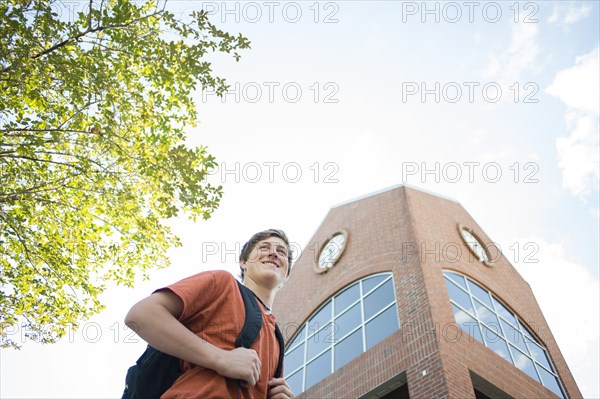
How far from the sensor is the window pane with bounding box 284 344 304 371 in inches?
491

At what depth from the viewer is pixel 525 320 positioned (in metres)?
12.8

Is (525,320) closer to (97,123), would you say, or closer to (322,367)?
(322,367)

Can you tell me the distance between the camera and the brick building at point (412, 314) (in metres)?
8.80

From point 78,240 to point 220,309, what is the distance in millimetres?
6147

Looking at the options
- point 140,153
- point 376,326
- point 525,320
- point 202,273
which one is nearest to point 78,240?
point 140,153

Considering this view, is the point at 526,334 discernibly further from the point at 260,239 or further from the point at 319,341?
the point at 260,239

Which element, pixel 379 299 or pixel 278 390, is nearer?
pixel 278 390

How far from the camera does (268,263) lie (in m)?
2.24

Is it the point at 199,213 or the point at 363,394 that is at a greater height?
the point at 199,213

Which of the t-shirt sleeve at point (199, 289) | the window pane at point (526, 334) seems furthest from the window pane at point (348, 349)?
the t-shirt sleeve at point (199, 289)

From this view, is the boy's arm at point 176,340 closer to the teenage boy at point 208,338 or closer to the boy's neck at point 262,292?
the teenage boy at point 208,338

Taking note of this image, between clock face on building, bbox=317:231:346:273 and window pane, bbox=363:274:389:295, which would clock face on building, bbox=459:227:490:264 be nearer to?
window pane, bbox=363:274:389:295

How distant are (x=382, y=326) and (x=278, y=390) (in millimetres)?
9219

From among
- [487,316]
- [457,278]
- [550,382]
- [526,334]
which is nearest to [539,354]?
[526,334]
